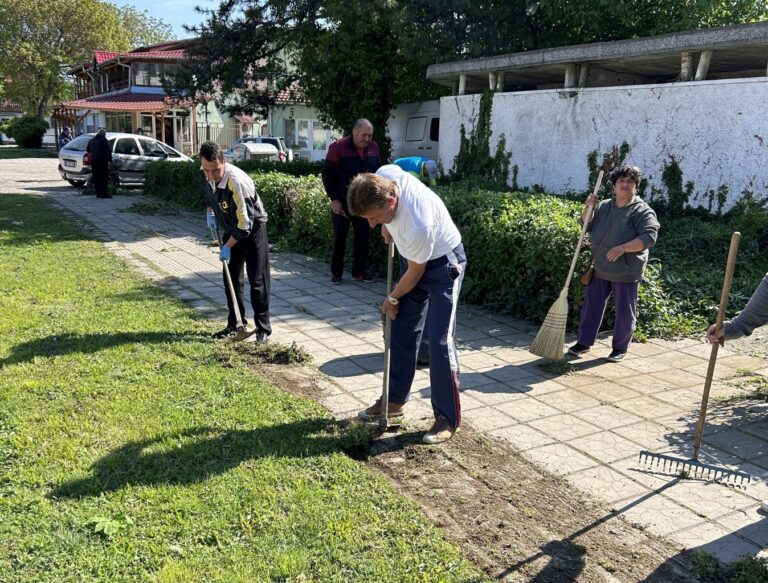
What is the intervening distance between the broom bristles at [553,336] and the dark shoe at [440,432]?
5.42ft

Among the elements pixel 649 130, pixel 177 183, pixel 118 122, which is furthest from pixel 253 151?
pixel 118 122

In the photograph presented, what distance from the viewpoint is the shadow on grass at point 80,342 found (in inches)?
219

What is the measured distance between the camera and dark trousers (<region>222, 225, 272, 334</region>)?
6043 mm

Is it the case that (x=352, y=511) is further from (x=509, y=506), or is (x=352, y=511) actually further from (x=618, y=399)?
(x=618, y=399)

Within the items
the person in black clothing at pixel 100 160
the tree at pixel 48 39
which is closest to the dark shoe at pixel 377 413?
the person in black clothing at pixel 100 160

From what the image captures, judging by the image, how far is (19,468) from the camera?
3750 mm

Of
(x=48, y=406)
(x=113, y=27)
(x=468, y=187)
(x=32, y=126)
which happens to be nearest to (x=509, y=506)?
(x=48, y=406)

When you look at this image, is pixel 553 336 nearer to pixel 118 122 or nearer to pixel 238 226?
pixel 238 226

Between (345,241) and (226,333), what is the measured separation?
2914 millimetres

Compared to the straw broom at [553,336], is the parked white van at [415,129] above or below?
above

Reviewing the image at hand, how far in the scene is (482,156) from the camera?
43.0 feet

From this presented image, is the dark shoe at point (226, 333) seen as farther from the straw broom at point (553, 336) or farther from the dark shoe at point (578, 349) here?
the dark shoe at point (578, 349)

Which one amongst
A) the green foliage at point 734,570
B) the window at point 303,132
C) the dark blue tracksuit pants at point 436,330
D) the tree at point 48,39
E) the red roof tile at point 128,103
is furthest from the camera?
the tree at point 48,39

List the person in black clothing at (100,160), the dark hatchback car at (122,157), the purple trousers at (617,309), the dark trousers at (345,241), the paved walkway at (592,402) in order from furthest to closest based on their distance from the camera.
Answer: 1. the dark hatchback car at (122,157)
2. the person in black clothing at (100,160)
3. the dark trousers at (345,241)
4. the purple trousers at (617,309)
5. the paved walkway at (592,402)
